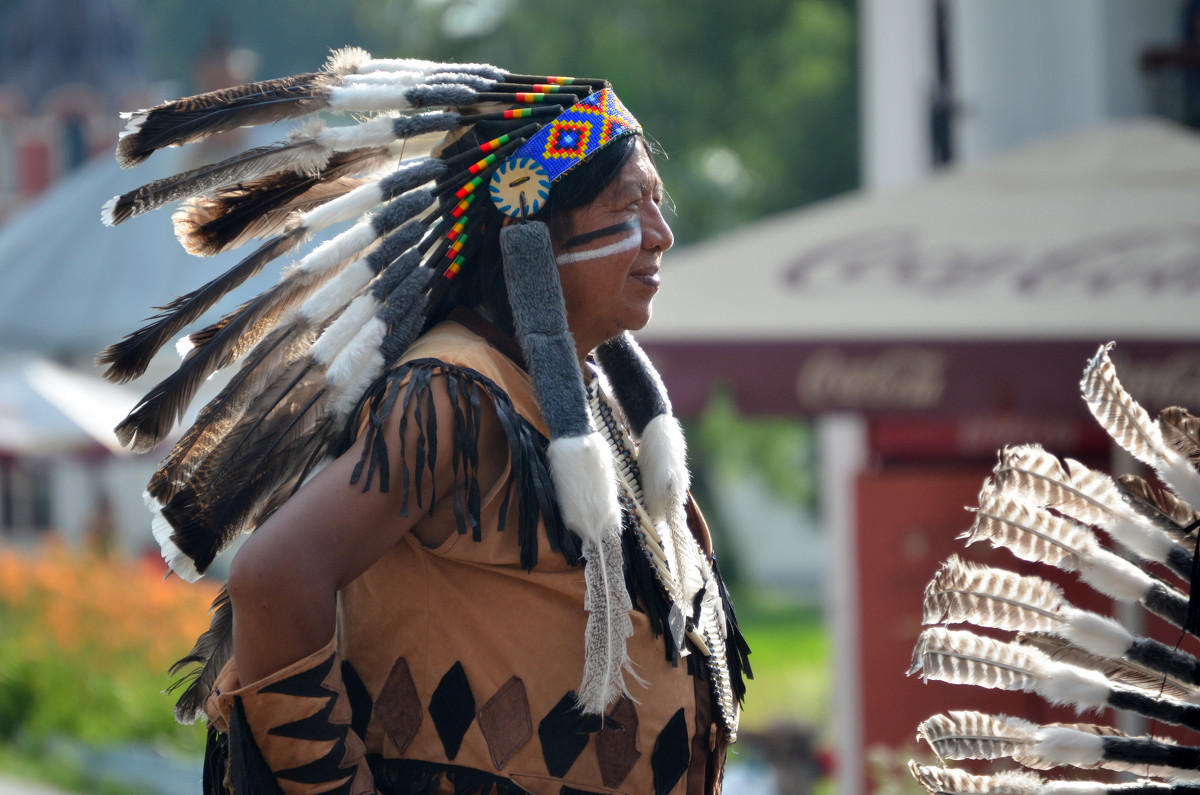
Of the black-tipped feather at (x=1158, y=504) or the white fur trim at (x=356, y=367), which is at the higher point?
the white fur trim at (x=356, y=367)

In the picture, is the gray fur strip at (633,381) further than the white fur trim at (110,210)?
Yes

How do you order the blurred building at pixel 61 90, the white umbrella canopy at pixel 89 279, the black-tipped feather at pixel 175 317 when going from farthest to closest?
the blurred building at pixel 61 90
the white umbrella canopy at pixel 89 279
the black-tipped feather at pixel 175 317

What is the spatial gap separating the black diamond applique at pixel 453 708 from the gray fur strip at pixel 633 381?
573mm

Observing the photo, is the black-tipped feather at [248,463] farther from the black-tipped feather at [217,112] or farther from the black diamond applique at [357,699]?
the black-tipped feather at [217,112]

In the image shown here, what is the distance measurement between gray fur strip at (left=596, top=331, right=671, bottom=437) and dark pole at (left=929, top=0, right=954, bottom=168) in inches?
207

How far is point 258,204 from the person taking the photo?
1.93m

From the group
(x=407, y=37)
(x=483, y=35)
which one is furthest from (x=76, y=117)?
(x=483, y=35)

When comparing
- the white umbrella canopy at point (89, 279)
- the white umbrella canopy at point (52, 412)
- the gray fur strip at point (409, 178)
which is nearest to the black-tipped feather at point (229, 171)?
the gray fur strip at point (409, 178)

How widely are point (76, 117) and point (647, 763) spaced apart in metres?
23.3

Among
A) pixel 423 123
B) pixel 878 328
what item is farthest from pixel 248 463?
pixel 878 328

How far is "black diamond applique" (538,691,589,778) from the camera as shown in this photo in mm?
1768

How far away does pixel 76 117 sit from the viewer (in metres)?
22.7

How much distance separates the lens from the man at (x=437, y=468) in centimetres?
167

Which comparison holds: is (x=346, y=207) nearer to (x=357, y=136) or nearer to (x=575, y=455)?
(x=357, y=136)
